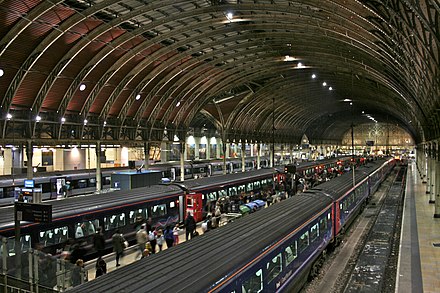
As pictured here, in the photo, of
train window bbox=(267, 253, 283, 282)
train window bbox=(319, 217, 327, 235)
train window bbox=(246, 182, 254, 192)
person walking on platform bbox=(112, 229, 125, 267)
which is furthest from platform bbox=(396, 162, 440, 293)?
train window bbox=(246, 182, 254, 192)

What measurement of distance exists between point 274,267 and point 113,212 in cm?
969

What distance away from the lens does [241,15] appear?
2845cm

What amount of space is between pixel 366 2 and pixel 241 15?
12183mm

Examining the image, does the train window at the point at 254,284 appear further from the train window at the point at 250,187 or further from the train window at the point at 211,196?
the train window at the point at 250,187

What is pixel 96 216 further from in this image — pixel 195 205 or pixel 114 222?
pixel 195 205

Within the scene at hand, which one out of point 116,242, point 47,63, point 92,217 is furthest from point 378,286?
point 47,63

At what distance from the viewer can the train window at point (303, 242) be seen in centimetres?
1278

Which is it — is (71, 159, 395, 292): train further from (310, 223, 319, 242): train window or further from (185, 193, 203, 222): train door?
(185, 193, 203, 222): train door

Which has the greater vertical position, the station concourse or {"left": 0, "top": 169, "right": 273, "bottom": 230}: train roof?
the station concourse

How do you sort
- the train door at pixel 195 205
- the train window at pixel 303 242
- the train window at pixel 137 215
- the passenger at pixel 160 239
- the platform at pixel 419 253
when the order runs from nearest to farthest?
1. the train window at pixel 303 242
2. the platform at pixel 419 253
3. the passenger at pixel 160 239
4. the train window at pixel 137 215
5. the train door at pixel 195 205

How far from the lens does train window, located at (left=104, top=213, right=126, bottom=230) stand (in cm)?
1731

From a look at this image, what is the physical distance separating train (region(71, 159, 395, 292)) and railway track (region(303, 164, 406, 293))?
2.63 feet

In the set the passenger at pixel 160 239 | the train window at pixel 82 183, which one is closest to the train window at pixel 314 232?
the passenger at pixel 160 239

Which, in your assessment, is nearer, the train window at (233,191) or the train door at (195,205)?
the train door at (195,205)
